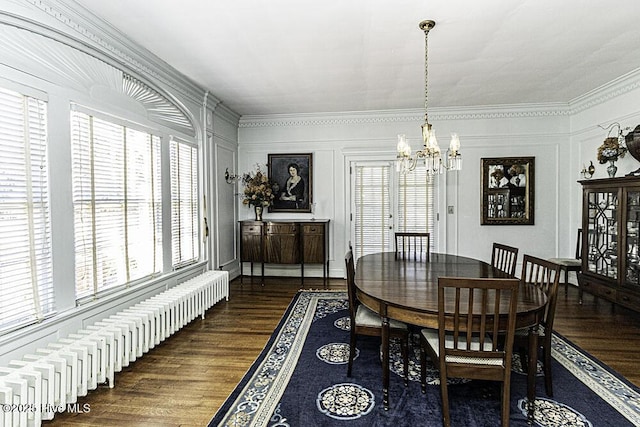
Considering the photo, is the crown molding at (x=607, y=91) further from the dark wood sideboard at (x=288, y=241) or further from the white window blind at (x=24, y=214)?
the white window blind at (x=24, y=214)

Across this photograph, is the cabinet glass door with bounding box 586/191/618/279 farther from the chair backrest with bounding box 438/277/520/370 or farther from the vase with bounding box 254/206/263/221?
the vase with bounding box 254/206/263/221

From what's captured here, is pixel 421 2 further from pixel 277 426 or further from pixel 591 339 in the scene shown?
pixel 591 339

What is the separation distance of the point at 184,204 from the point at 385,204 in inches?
125

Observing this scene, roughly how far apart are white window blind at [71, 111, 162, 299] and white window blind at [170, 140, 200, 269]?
1.03 feet

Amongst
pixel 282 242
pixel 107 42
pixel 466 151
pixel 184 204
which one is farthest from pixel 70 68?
pixel 466 151

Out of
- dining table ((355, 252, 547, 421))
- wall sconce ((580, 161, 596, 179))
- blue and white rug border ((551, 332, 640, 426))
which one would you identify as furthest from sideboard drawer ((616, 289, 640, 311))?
wall sconce ((580, 161, 596, 179))

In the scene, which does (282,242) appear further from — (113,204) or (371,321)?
(371,321)

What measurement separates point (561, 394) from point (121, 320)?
130 inches

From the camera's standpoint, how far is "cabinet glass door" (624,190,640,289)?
11.8ft

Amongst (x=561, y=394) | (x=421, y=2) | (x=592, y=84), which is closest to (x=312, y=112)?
(x=421, y=2)

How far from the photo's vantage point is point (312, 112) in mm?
5660

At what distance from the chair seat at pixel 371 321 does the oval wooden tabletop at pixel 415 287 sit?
19 centimetres

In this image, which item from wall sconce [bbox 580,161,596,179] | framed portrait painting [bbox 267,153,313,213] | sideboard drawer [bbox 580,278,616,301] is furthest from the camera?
framed portrait painting [bbox 267,153,313,213]

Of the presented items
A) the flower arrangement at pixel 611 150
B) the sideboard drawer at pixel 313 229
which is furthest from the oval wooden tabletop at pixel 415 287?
the flower arrangement at pixel 611 150
